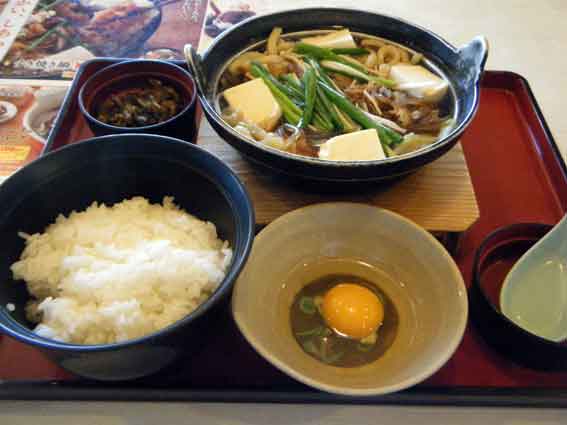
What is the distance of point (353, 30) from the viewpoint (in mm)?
1882

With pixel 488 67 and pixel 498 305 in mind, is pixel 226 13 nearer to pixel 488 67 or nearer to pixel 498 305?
pixel 488 67

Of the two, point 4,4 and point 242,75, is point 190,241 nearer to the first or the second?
point 242,75

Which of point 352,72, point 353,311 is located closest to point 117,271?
point 353,311

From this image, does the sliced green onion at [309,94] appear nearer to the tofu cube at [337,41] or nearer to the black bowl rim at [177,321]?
the tofu cube at [337,41]

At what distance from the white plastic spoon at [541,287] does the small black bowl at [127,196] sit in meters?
0.78

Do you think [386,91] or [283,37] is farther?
[283,37]

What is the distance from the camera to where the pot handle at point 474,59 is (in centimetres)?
149

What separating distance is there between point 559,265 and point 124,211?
4.16 ft

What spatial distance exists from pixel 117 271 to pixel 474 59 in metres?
1.30

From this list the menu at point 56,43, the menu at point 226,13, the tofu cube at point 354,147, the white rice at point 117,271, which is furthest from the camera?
the menu at point 226,13

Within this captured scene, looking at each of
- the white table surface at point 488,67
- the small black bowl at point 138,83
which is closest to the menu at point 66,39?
the small black bowl at point 138,83

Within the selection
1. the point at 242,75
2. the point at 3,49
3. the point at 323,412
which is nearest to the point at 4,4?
the point at 3,49

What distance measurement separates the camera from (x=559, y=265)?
136cm

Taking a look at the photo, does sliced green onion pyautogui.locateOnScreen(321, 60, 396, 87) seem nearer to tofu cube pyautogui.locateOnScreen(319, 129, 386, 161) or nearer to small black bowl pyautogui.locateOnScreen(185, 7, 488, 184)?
small black bowl pyautogui.locateOnScreen(185, 7, 488, 184)
